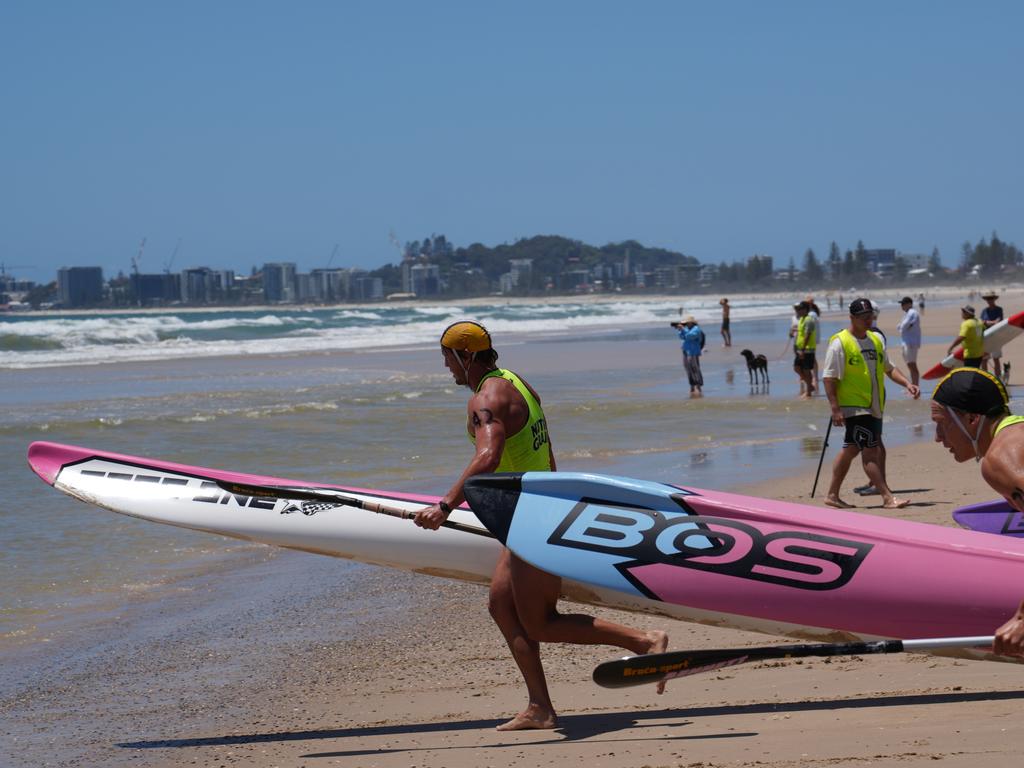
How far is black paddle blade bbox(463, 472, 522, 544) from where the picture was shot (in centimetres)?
456

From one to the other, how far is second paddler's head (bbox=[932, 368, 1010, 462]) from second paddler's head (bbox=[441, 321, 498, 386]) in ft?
5.21

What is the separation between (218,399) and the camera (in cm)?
2069

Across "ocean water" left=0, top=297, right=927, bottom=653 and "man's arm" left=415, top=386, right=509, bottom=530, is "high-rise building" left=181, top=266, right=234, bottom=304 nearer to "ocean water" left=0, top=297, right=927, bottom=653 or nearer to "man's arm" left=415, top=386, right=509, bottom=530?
"ocean water" left=0, top=297, right=927, bottom=653

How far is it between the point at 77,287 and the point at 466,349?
180126 millimetres

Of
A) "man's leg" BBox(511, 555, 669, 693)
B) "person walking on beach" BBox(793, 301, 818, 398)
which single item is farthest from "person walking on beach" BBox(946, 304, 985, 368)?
"man's leg" BBox(511, 555, 669, 693)

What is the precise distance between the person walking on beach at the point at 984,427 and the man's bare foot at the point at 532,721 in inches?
61.8

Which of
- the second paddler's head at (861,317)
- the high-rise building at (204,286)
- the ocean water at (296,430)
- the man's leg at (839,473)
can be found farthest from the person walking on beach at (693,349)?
the high-rise building at (204,286)

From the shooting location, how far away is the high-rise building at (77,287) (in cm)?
17275

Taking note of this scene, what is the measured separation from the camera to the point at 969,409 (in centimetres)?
384

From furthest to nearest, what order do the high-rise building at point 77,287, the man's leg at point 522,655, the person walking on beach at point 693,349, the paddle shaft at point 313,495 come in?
the high-rise building at point 77,287
the person walking on beach at point 693,349
the paddle shaft at point 313,495
the man's leg at point 522,655

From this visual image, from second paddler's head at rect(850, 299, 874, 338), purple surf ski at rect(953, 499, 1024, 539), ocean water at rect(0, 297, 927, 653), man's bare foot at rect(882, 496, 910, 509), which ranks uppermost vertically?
second paddler's head at rect(850, 299, 874, 338)

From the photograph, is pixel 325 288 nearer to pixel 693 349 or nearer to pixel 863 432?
pixel 693 349

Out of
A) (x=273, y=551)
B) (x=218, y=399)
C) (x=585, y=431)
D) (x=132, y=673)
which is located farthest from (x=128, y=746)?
(x=218, y=399)

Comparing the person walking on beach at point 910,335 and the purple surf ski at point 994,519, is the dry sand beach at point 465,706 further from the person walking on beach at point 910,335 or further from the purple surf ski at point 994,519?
the person walking on beach at point 910,335
